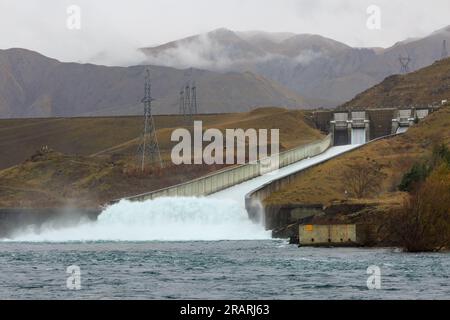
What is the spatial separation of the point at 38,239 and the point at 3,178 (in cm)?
3920

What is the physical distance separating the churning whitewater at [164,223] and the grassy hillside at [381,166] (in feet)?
15.7

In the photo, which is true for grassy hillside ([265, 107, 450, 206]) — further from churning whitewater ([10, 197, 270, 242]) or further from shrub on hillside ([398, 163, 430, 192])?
churning whitewater ([10, 197, 270, 242])

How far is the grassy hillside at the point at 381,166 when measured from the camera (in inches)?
5079

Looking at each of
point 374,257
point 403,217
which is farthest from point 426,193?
point 374,257

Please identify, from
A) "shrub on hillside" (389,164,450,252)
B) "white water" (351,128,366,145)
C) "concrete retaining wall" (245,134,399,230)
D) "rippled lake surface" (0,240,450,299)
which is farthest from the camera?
"white water" (351,128,366,145)

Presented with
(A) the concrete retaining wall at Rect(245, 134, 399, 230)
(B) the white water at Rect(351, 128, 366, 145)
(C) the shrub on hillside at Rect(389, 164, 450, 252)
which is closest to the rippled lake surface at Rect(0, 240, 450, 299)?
(C) the shrub on hillside at Rect(389, 164, 450, 252)

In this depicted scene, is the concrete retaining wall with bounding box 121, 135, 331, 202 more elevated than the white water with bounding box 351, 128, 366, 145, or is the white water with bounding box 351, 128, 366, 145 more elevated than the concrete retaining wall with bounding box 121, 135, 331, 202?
the white water with bounding box 351, 128, 366, 145

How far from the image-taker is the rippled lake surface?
6250 centimetres

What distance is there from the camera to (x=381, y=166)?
14525cm

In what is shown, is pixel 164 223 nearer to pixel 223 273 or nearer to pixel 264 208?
pixel 264 208

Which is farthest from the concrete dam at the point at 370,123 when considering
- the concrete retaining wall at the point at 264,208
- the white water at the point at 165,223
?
the white water at the point at 165,223

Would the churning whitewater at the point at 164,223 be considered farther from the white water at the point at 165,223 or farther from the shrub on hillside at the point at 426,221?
the shrub on hillside at the point at 426,221
